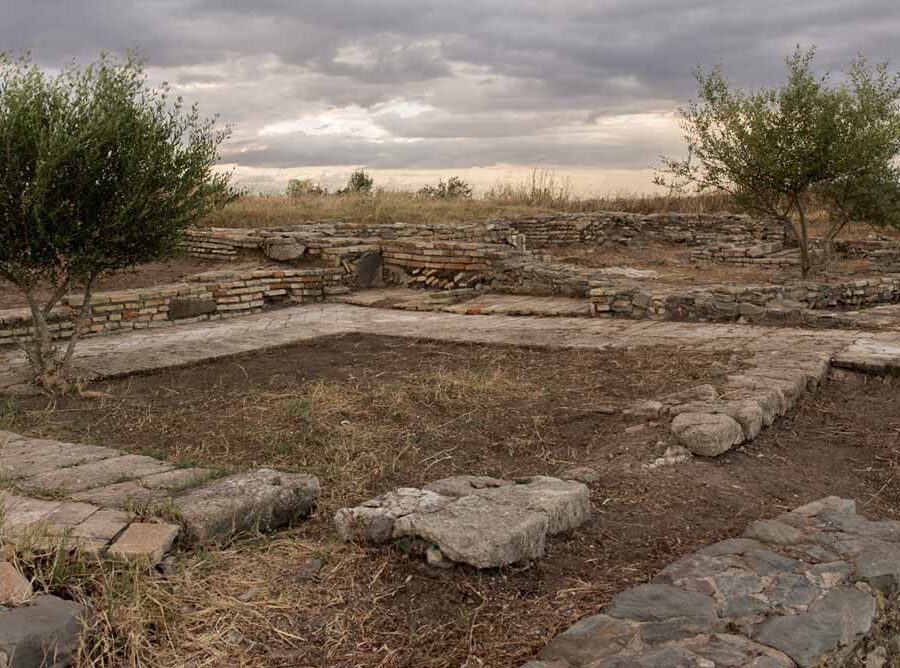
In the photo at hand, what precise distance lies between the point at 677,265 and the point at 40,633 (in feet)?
51.6

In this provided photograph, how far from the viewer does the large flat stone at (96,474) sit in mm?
4070

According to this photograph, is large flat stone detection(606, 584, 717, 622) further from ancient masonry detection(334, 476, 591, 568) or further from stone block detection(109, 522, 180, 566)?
stone block detection(109, 522, 180, 566)

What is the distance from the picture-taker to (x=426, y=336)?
8422 mm

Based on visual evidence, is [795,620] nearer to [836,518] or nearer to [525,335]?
[836,518]

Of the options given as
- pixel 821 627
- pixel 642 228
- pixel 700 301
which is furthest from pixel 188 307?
pixel 642 228

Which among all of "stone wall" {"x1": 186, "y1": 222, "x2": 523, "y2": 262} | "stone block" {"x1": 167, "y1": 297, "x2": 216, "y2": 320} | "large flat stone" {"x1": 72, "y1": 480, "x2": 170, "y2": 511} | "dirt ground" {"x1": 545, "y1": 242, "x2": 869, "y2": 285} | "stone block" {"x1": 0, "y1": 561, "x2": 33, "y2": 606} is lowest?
"large flat stone" {"x1": 72, "y1": 480, "x2": 170, "y2": 511}

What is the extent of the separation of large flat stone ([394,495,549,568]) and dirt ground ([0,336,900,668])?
9 centimetres

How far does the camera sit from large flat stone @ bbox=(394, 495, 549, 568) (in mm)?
3240

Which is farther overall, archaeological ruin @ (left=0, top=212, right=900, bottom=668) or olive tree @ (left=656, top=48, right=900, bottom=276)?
olive tree @ (left=656, top=48, right=900, bottom=276)

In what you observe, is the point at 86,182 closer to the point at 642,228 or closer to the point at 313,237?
Result: the point at 313,237

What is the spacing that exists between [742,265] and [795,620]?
15.0 m

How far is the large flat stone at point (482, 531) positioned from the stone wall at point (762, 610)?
479 millimetres

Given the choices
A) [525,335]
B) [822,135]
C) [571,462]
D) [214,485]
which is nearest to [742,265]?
[822,135]

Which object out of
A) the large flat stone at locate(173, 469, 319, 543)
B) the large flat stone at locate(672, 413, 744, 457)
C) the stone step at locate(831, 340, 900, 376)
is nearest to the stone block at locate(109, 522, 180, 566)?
the large flat stone at locate(173, 469, 319, 543)
